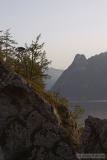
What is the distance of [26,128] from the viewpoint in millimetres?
12109

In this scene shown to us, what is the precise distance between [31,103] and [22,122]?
29.7 inches

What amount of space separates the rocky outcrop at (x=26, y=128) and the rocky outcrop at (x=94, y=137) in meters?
3.75

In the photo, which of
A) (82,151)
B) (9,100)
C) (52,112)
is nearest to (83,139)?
(82,151)

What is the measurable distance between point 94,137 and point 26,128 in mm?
4859

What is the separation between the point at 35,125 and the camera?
40.2 ft

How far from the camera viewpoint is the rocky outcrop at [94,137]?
52.1 feet

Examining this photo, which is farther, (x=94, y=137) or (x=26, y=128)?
(x=94, y=137)

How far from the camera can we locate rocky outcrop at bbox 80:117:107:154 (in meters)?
15.9

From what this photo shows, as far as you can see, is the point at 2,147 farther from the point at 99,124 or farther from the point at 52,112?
the point at 99,124

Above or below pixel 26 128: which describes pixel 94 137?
below

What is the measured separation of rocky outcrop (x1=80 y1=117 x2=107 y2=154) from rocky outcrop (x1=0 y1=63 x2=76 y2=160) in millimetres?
3751

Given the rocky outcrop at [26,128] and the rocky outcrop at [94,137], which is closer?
the rocky outcrop at [26,128]

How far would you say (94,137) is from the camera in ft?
53.2

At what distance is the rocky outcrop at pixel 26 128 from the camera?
39.2ft
